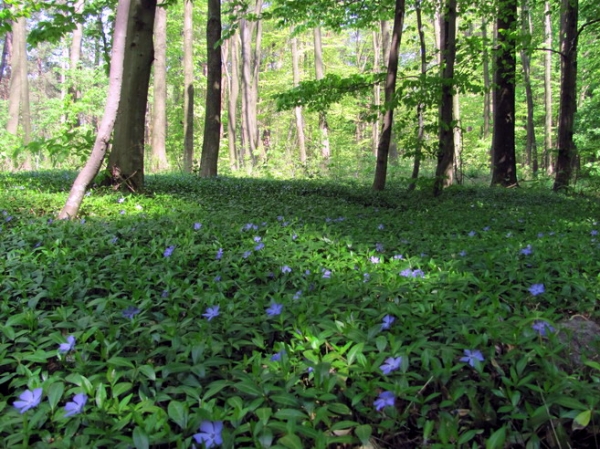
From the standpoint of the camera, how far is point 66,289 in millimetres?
2328

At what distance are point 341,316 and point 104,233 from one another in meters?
2.47

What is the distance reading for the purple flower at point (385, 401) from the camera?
47.9 inches

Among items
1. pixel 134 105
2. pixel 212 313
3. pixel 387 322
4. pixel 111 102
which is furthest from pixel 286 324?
pixel 134 105

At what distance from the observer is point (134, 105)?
22.1ft

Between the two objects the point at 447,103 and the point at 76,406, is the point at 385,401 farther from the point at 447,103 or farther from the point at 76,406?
the point at 447,103

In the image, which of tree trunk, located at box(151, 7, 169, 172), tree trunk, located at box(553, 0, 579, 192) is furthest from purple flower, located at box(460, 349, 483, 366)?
tree trunk, located at box(151, 7, 169, 172)

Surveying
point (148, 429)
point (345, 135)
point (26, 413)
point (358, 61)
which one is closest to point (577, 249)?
point (148, 429)

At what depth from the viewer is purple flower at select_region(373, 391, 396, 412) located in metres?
1.22

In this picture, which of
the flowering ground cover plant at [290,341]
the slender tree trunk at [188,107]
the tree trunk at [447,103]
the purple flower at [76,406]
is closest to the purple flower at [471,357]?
the flowering ground cover plant at [290,341]

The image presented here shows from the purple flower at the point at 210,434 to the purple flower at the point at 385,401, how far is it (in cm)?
45

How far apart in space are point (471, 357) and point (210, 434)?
89 cm

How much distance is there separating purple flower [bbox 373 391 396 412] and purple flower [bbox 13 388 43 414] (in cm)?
99

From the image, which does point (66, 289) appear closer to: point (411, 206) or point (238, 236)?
point (238, 236)

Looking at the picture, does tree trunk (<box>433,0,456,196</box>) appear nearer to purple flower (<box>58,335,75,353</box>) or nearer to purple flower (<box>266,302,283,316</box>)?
purple flower (<box>266,302,283,316</box>)
